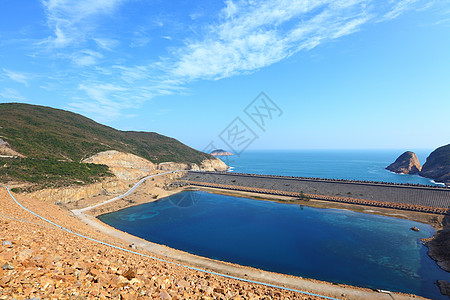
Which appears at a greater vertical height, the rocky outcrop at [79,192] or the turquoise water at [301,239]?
the rocky outcrop at [79,192]

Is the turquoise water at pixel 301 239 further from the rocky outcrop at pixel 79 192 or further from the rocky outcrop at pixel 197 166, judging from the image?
the rocky outcrop at pixel 197 166

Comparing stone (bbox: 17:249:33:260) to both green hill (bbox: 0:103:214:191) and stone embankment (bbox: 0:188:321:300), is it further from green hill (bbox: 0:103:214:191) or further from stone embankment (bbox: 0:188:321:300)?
green hill (bbox: 0:103:214:191)

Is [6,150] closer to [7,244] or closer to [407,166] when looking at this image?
[7,244]

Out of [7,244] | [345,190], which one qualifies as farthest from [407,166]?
[7,244]

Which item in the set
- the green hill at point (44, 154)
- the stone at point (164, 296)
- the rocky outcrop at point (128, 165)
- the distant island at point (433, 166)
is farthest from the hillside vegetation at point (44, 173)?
the distant island at point (433, 166)

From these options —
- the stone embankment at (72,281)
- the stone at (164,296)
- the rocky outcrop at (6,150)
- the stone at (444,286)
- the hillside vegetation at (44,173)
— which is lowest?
the stone at (444,286)

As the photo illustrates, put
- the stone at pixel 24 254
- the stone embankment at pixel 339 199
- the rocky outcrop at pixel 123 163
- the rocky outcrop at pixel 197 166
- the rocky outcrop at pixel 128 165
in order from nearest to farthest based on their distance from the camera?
the stone at pixel 24 254 → the stone embankment at pixel 339 199 → the rocky outcrop at pixel 123 163 → the rocky outcrop at pixel 128 165 → the rocky outcrop at pixel 197 166

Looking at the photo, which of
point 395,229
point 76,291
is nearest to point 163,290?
point 76,291
